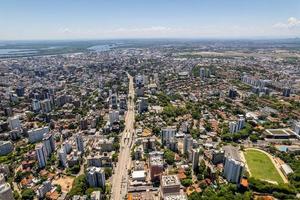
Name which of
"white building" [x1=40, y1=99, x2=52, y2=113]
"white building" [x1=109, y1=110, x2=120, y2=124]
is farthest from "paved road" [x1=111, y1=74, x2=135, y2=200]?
"white building" [x1=40, y1=99, x2=52, y2=113]

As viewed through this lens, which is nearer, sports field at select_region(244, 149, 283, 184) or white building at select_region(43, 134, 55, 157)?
sports field at select_region(244, 149, 283, 184)

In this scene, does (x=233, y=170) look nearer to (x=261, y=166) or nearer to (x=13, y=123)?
(x=261, y=166)

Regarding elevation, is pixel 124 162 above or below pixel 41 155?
below

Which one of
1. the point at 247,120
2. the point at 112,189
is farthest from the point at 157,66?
the point at 112,189

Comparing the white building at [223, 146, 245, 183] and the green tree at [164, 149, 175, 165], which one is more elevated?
the white building at [223, 146, 245, 183]

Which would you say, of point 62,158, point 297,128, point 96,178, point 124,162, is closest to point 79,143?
point 62,158

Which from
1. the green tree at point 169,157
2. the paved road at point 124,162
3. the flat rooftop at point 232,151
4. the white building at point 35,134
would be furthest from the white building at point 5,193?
the flat rooftop at point 232,151

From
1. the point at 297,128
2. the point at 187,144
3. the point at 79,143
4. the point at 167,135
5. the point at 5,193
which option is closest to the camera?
the point at 5,193

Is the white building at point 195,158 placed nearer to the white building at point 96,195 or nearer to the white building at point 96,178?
the white building at point 96,178

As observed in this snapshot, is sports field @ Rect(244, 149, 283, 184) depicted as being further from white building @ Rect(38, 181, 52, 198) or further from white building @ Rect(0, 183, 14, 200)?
white building @ Rect(0, 183, 14, 200)
